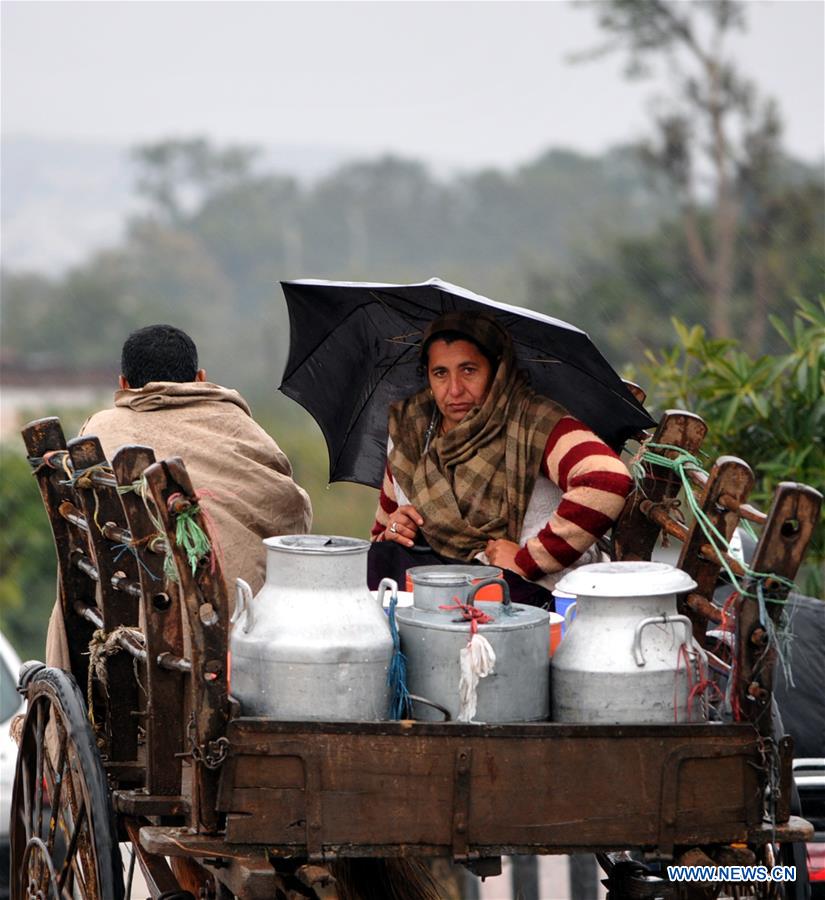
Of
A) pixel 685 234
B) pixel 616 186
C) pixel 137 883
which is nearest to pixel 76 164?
pixel 616 186

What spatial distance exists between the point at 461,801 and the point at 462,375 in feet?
5.15

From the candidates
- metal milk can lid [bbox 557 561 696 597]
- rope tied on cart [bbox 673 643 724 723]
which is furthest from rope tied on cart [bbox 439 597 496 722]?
rope tied on cart [bbox 673 643 724 723]

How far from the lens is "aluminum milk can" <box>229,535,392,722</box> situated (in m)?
3.19

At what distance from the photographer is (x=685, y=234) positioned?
987 inches

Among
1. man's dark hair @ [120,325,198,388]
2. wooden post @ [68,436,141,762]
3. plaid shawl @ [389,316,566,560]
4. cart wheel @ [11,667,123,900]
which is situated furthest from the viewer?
man's dark hair @ [120,325,198,388]

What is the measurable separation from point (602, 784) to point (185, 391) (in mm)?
2074

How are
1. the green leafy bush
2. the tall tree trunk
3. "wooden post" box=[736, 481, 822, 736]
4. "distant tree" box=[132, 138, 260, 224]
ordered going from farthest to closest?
"distant tree" box=[132, 138, 260, 224] < the tall tree trunk < the green leafy bush < "wooden post" box=[736, 481, 822, 736]

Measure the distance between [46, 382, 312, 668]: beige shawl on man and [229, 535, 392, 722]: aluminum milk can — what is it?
1309 mm

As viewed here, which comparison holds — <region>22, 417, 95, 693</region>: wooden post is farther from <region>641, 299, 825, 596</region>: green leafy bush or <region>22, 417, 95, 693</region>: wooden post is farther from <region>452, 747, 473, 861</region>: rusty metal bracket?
<region>641, 299, 825, 596</region>: green leafy bush

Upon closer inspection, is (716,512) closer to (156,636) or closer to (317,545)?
(317,545)

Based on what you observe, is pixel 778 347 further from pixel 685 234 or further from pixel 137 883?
pixel 137 883

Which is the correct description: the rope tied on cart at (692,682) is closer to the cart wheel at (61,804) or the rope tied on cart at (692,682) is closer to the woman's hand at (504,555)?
the woman's hand at (504,555)

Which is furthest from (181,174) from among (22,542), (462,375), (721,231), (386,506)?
(462,375)

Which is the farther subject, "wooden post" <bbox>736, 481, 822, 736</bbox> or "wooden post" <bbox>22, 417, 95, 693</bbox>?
"wooden post" <bbox>22, 417, 95, 693</bbox>
